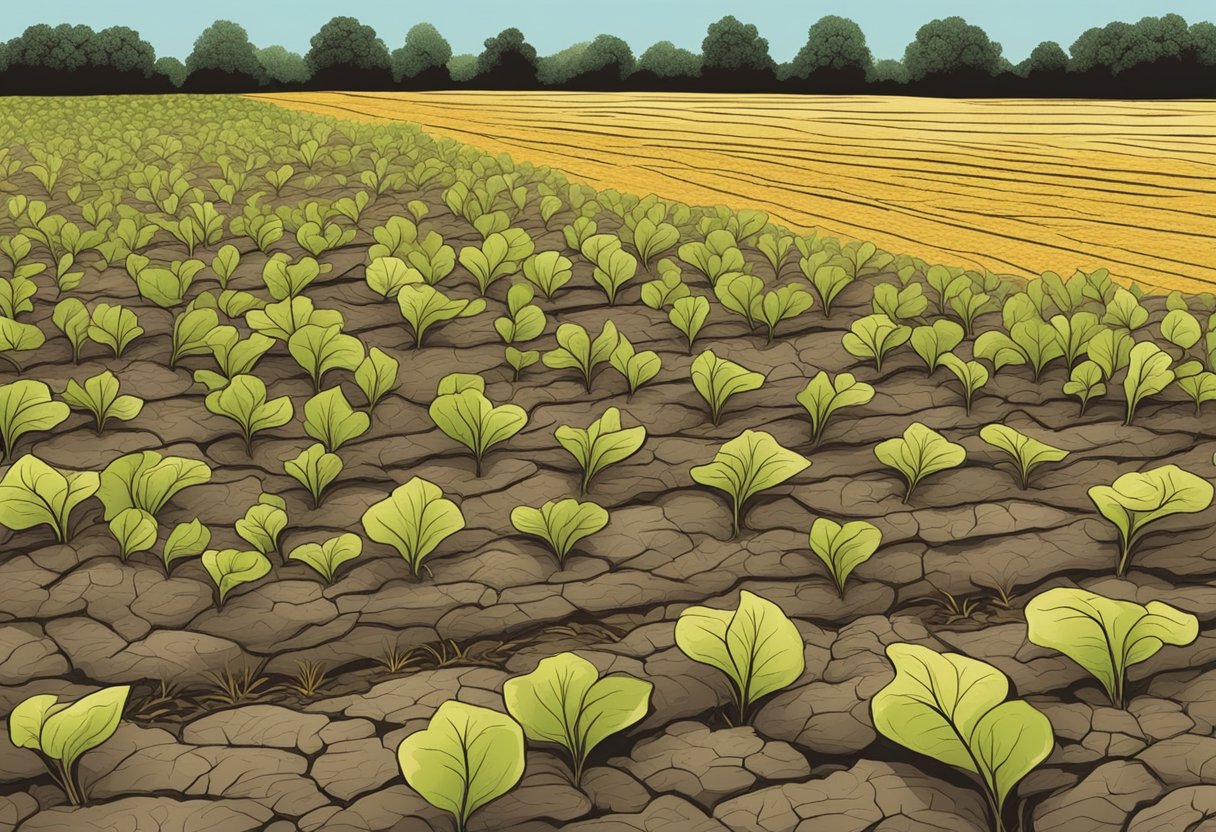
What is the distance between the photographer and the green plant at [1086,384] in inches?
133

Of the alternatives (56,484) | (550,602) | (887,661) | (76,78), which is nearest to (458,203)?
(56,484)

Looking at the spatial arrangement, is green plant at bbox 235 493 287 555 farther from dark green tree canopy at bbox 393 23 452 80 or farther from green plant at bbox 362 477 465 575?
dark green tree canopy at bbox 393 23 452 80

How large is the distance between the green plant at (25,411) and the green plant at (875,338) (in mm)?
2499

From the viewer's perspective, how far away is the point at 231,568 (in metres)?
2.42

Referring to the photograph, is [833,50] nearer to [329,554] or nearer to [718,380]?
[718,380]

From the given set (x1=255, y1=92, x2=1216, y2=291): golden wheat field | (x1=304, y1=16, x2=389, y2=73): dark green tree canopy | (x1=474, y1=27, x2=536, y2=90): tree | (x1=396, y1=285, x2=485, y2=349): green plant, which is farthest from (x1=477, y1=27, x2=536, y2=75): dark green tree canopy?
(x1=396, y1=285, x2=485, y2=349): green plant

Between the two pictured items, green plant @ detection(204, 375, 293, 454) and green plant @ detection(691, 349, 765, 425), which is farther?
green plant @ detection(691, 349, 765, 425)

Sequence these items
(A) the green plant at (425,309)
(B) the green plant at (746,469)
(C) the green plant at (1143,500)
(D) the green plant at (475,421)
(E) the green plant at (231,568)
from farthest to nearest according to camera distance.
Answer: (A) the green plant at (425,309) < (D) the green plant at (475,421) < (B) the green plant at (746,469) < (C) the green plant at (1143,500) < (E) the green plant at (231,568)

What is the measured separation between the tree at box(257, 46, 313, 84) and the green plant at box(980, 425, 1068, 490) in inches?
581

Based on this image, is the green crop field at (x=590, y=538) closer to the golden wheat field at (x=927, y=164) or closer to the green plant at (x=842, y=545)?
the green plant at (x=842, y=545)

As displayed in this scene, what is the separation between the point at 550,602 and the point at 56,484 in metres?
1.30

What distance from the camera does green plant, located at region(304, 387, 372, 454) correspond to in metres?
3.09

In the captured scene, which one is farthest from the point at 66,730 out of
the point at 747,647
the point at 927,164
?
the point at 927,164

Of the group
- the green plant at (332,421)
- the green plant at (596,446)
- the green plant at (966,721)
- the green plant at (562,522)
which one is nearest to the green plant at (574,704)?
the green plant at (966,721)
